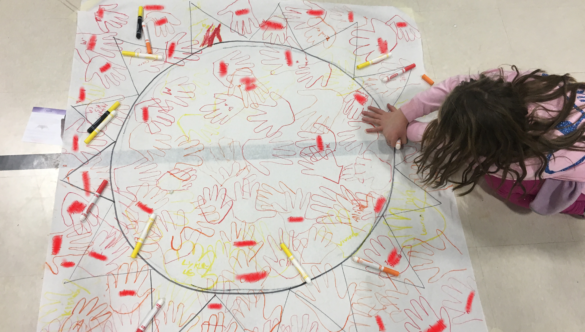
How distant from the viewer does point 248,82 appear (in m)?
0.99

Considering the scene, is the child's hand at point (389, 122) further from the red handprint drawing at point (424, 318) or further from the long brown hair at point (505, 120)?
the red handprint drawing at point (424, 318)

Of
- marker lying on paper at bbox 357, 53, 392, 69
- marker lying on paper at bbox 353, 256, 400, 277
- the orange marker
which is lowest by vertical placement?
marker lying on paper at bbox 353, 256, 400, 277

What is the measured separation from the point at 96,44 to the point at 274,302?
0.94m

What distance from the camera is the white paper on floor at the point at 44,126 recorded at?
0.92 metres

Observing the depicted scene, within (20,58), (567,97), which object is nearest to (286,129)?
(567,97)

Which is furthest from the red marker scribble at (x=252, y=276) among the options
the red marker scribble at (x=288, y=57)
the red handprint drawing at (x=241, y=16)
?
the red handprint drawing at (x=241, y=16)

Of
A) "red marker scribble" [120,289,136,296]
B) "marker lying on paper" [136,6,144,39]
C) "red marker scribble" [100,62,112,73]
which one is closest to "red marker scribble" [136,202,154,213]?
"red marker scribble" [120,289,136,296]

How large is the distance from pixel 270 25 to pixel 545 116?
2.62 ft

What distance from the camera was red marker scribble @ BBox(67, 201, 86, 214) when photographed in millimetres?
855

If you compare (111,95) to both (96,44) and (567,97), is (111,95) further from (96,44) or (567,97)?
(567,97)

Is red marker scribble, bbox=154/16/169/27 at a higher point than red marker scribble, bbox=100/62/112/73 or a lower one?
higher

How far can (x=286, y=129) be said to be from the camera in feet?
3.13

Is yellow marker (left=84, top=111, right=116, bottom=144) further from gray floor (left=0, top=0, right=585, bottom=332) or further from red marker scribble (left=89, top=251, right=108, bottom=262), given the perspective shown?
red marker scribble (left=89, top=251, right=108, bottom=262)

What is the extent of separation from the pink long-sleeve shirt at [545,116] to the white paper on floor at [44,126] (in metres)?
1.01
